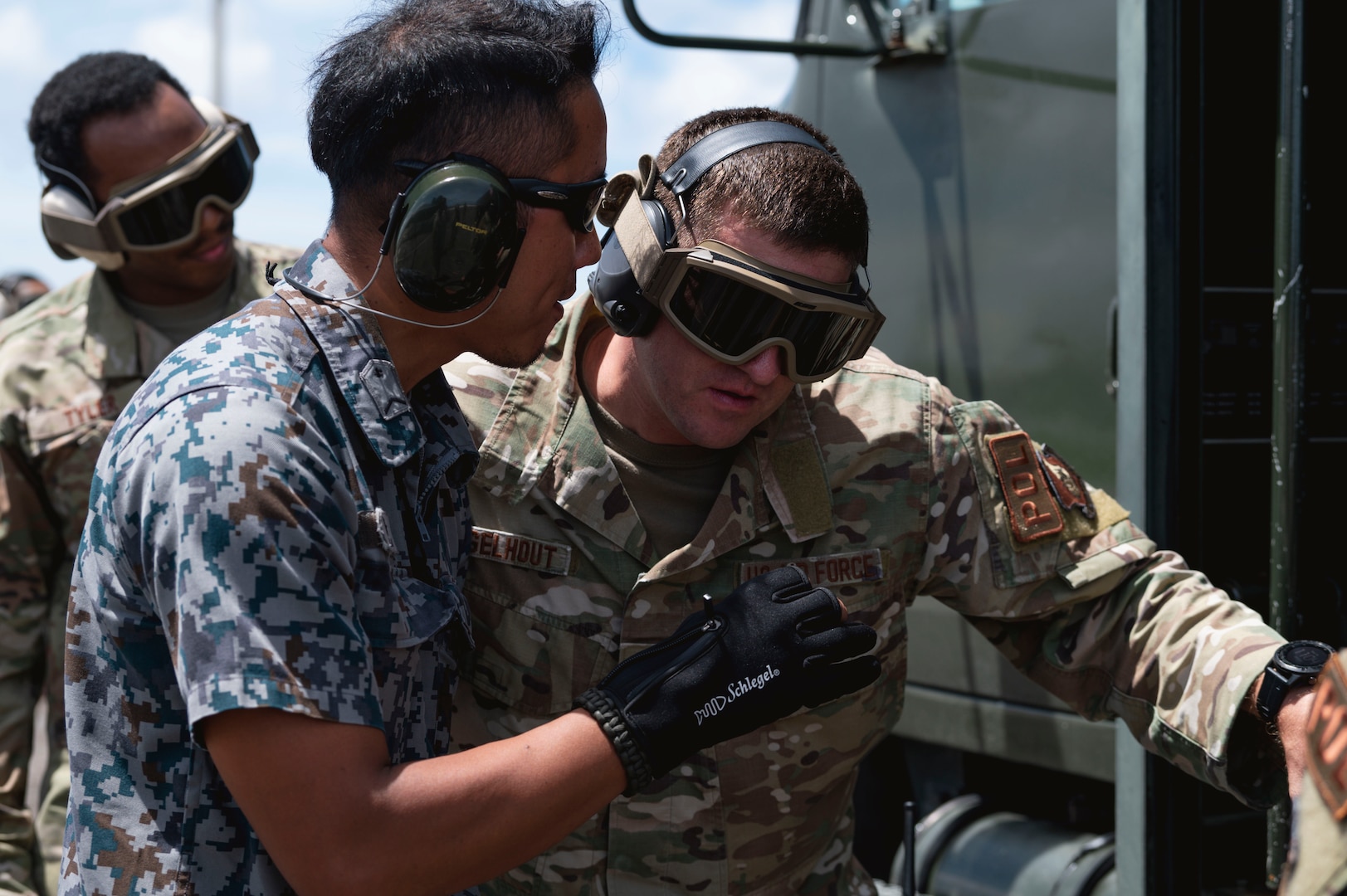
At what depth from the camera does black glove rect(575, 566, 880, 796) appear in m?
1.46

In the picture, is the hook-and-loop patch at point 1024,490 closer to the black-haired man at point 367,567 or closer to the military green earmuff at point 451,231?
the black-haired man at point 367,567

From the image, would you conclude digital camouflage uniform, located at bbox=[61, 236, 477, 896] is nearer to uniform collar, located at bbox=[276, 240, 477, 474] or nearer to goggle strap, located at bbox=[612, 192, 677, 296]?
uniform collar, located at bbox=[276, 240, 477, 474]

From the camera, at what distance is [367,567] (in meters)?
1.45

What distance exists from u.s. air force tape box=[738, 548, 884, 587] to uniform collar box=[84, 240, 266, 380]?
1626 mm

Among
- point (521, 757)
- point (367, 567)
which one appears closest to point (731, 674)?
point (521, 757)

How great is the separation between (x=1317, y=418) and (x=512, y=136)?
1737 millimetres

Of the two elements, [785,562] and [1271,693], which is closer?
[1271,693]

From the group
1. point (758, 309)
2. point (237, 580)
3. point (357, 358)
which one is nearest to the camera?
point (237, 580)

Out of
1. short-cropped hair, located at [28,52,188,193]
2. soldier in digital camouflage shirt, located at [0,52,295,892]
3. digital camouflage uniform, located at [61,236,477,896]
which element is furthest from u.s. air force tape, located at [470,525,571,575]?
short-cropped hair, located at [28,52,188,193]

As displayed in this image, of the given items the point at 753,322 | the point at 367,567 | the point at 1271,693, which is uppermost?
the point at 753,322

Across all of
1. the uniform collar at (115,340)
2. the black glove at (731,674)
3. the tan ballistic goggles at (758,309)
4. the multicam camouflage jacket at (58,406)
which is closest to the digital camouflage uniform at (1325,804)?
the black glove at (731,674)

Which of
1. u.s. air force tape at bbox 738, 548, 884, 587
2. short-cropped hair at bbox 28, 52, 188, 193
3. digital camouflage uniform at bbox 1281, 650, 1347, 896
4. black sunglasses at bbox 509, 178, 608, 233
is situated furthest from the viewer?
short-cropped hair at bbox 28, 52, 188, 193

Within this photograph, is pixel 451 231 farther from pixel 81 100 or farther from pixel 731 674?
pixel 81 100

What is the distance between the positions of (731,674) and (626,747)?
17cm
